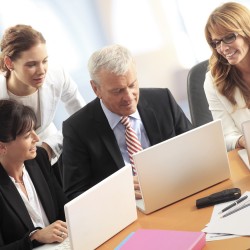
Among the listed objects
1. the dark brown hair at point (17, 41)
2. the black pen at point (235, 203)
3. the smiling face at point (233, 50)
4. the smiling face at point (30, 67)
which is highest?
the dark brown hair at point (17, 41)

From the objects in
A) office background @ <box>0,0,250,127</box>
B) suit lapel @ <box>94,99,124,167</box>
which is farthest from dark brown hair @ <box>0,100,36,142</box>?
office background @ <box>0,0,250,127</box>

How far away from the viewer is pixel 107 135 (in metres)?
2.06

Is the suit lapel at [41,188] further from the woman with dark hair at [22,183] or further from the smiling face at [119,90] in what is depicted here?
the smiling face at [119,90]

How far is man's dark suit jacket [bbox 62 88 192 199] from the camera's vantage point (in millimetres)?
2033

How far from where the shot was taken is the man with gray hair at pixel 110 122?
76.3 inches

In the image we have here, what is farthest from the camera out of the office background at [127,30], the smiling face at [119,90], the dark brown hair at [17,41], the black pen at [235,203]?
the office background at [127,30]

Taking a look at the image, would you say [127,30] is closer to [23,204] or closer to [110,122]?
[110,122]

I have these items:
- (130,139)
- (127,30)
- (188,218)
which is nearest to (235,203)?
(188,218)

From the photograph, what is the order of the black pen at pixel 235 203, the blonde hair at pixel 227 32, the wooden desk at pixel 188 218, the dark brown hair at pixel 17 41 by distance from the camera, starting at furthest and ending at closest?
1. the dark brown hair at pixel 17 41
2. the blonde hair at pixel 227 32
3. the black pen at pixel 235 203
4. the wooden desk at pixel 188 218

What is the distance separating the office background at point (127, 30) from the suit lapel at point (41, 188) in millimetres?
1215

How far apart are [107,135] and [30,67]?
0.61 metres

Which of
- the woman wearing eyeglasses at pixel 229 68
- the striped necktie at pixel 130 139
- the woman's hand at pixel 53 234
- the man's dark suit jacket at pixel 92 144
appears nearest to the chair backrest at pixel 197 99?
the woman wearing eyeglasses at pixel 229 68

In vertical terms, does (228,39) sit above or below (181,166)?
above

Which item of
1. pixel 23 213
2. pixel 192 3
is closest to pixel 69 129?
pixel 23 213
